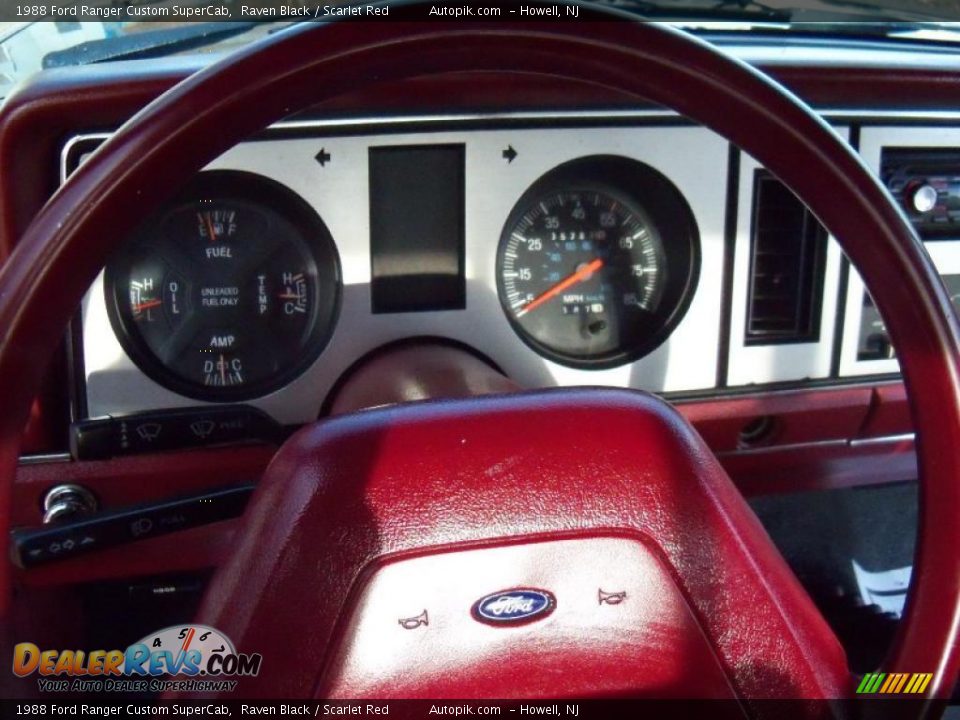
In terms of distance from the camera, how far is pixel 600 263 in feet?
7.20

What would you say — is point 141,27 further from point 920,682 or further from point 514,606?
point 920,682

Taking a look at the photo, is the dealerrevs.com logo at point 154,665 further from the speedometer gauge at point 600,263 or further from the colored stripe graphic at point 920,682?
the speedometer gauge at point 600,263

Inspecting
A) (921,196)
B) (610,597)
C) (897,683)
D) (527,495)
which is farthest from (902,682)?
(921,196)

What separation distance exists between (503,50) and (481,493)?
43cm

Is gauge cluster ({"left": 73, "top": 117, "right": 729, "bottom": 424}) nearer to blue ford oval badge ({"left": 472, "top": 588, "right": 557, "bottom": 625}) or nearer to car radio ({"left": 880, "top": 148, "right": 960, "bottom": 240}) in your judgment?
car radio ({"left": 880, "top": 148, "right": 960, "bottom": 240})

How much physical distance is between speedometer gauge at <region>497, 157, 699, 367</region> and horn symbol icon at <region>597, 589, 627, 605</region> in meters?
1.05

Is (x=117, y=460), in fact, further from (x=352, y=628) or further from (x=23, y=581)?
(x=352, y=628)

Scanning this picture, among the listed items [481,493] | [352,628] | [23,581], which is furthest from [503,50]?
[23,581]

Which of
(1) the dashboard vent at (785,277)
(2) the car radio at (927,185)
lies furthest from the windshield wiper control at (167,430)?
(2) the car radio at (927,185)

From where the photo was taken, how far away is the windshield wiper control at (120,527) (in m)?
1.47

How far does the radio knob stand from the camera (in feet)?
7.29

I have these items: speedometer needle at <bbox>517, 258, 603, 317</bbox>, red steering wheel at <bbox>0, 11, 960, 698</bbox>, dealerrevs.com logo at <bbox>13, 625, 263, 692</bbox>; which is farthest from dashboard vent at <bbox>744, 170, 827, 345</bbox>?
dealerrevs.com logo at <bbox>13, 625, 263, 692</bbox>

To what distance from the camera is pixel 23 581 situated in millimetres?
1819

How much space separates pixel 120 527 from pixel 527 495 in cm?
74
